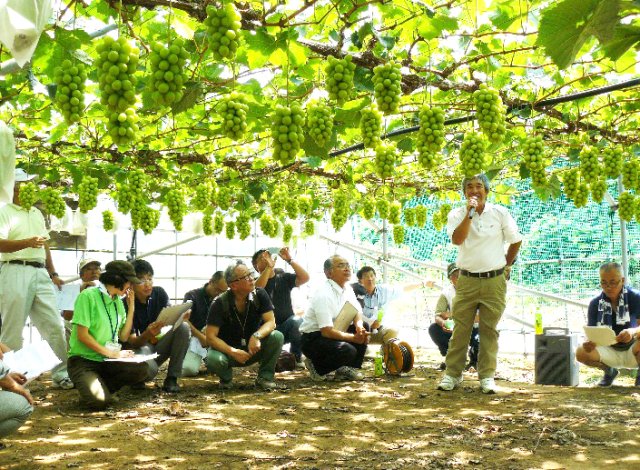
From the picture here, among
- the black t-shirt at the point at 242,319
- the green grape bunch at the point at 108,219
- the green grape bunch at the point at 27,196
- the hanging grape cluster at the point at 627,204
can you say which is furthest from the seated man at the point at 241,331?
the green grape bunch at the point at 108,219

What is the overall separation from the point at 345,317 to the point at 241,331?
1.01 m

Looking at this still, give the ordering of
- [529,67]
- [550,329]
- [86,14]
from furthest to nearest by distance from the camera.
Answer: [550,329]
[529,67]
[86,14]

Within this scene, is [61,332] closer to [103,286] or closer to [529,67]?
[103,286]

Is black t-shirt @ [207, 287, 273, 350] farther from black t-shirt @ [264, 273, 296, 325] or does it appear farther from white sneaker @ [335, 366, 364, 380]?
black t-shirt @ [264, 273, 296, 325]

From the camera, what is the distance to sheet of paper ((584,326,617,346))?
5164 millimetres

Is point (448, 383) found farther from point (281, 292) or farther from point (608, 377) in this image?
point (281, 292)

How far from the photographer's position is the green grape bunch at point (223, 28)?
2250 millimetres

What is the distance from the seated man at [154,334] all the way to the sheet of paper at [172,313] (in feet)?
0.21

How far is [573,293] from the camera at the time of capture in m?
8.87

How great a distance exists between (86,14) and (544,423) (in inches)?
147

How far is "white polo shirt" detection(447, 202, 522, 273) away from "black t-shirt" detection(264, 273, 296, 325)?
2.47 metres

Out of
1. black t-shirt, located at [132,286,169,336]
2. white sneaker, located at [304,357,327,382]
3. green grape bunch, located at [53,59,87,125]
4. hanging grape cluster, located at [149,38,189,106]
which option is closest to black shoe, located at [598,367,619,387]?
white sneaker, located at [304,357,327,382]

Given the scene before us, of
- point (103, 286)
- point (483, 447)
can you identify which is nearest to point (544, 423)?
point (483, 447)

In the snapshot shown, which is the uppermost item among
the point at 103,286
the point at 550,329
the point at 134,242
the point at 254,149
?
the point at 254,149
